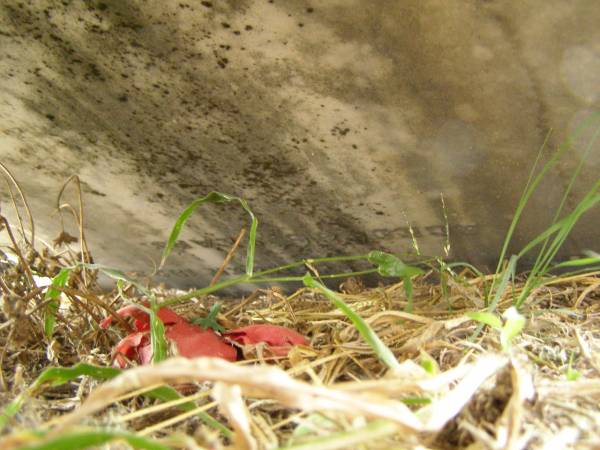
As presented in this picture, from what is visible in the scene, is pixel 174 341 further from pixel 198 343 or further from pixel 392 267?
pixel 392 267

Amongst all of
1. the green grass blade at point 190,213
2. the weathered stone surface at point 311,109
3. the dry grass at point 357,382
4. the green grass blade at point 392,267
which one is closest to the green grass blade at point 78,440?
the dry grass at point 357,382

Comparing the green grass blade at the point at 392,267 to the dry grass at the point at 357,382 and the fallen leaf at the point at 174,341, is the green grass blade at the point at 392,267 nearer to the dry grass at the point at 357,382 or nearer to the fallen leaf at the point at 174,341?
the dry grass at the point at 357,382

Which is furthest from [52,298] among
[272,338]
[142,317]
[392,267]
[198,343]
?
[392,267]

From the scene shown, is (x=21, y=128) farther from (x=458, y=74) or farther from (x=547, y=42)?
(x=547, y=42)

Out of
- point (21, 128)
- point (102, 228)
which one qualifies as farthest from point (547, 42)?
point (102, 228)

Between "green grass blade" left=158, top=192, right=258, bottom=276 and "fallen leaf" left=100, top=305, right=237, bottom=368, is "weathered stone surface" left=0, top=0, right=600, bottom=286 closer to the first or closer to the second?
"green grass blade" left=158, top=192, right=258, bottom=276
